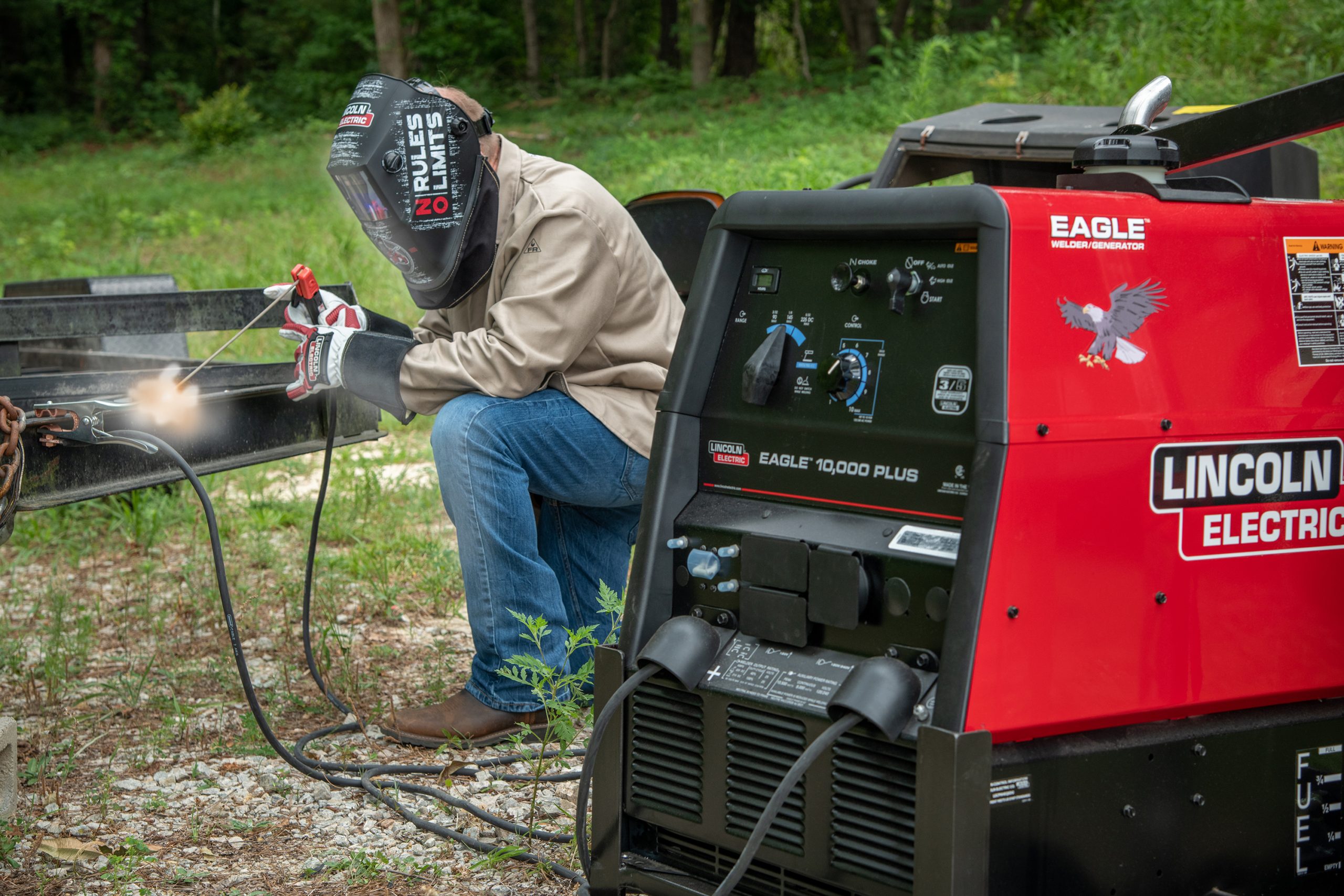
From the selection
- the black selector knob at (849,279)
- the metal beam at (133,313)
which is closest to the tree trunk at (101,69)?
the metal beam at (133,313)

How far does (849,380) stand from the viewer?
183cm

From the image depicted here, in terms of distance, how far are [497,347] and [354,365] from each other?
375 millimetres

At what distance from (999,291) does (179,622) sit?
3.33 m

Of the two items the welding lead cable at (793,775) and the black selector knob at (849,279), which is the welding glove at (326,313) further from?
the welding lead cable at (793,775)

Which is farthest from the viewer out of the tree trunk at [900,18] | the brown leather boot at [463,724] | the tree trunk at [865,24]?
the tree trunk at [900,18]

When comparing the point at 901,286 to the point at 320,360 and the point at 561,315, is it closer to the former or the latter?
the point at 561,315

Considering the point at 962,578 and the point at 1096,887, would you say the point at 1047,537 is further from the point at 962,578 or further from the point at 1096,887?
the point at 1096,887

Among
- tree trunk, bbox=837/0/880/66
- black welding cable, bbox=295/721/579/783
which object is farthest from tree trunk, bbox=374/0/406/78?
black welding cable, bbox=295/721/579/783

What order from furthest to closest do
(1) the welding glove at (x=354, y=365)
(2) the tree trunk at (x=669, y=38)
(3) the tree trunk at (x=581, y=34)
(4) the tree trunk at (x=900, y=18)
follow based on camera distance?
(3) the tree trunk at (x=581, y=34) < (2) the tree trunk at (x=669, y=38) < (4) the tree trunk at (x=900, y=18) < (1) the welding glove at (x=354, y=365)

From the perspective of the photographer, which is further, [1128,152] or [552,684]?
[552,684]

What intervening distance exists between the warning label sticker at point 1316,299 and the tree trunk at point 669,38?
88.4 feet

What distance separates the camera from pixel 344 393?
331cm

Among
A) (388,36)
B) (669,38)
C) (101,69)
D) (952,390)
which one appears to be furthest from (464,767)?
(101,69)

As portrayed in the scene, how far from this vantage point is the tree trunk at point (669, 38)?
28.2m
